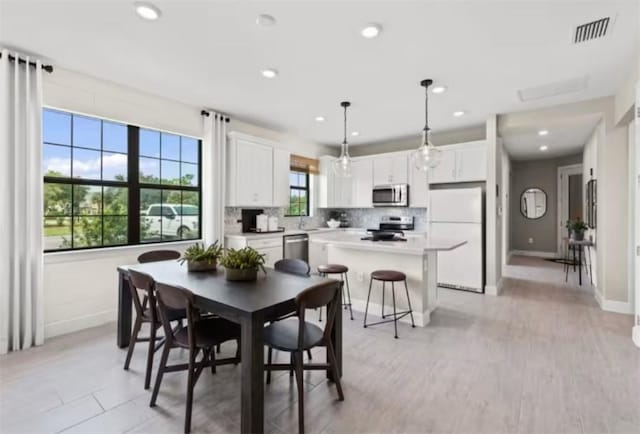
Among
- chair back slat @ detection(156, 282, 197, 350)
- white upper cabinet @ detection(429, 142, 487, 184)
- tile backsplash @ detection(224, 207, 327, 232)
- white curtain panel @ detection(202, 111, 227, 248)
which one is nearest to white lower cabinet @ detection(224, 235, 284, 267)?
white curtain panel @ detection(202, 111, 227, 248)

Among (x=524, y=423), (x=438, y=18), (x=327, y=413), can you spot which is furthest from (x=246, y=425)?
(x=438, y=18)

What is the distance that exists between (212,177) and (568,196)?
332 inches

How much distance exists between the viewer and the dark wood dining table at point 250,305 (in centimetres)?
163

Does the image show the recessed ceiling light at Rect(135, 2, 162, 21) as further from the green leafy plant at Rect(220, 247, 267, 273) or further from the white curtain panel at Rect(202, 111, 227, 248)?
the white curtain panel at Rect(202, 111, 227, 248)

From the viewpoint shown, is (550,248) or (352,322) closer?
(352,322)

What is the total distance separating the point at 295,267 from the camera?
2.76 meters

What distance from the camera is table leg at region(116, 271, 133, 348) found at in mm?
2875

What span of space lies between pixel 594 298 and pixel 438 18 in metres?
4.58

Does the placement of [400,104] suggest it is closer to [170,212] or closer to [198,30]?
[198,30]

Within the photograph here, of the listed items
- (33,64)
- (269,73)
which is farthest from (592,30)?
(33,64)

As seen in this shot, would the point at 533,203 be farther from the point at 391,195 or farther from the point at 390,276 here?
the point at 390,276

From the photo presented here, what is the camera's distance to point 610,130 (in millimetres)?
3896

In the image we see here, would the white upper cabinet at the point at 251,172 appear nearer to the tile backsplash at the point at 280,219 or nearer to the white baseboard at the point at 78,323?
the tile backsplash at the point at 280,219

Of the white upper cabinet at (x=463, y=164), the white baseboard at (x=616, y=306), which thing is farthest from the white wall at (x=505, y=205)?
the white baseboard at (x=616, y=306)
